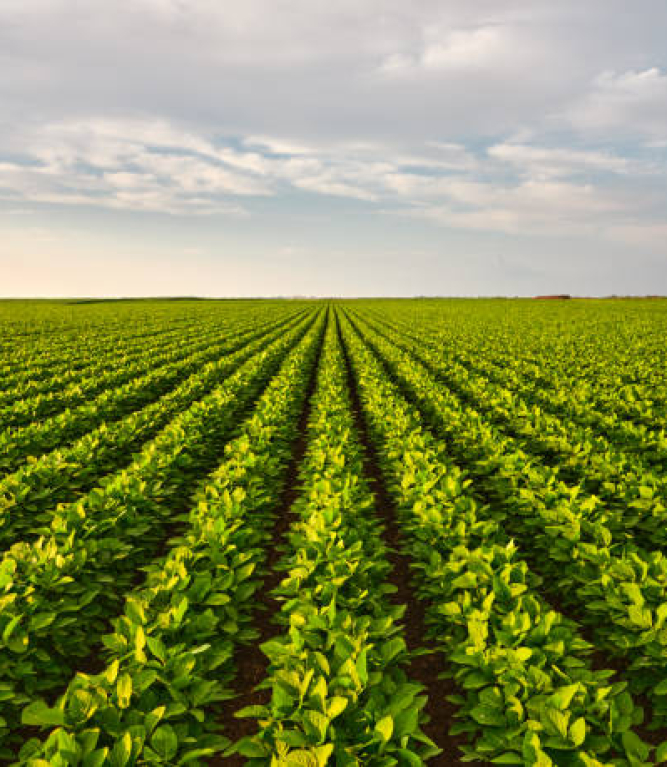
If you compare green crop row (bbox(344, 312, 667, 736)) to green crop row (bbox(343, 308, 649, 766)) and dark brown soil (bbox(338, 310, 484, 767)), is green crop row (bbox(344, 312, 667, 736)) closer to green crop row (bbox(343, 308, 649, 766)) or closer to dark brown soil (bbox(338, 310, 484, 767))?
green crop row (bbox(343, 308, 649, 766))

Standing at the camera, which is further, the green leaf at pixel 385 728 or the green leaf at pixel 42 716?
the green leaf at pixel 42 716

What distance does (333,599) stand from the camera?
3.80 metres

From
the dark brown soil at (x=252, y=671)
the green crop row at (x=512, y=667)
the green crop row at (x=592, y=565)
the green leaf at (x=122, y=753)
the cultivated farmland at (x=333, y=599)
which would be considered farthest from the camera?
the dark brown soil at (x=252, y=671)

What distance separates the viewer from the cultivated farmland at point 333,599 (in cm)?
289

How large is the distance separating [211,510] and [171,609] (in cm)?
193

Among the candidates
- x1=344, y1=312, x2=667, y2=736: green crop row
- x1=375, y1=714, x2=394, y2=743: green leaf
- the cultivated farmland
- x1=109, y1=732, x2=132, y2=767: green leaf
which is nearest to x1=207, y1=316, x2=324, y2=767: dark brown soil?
the cultivated farmland

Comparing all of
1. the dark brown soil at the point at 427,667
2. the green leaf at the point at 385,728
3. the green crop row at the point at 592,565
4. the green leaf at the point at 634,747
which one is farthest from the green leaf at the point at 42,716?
the green crop row at the point at 592,565

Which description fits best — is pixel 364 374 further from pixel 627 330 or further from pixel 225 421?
pixel 627 330

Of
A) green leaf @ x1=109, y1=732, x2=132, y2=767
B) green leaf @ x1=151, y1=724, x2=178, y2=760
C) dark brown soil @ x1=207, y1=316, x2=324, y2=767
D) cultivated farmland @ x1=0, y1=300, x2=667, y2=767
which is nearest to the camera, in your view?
green leaf @ x1=109, y1=732, x2=132, y2=767

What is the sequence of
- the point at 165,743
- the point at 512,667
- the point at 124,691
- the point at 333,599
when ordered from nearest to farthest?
A: the point at 165,743, the point at 124,691, the point at 512,667, the point at 333,599

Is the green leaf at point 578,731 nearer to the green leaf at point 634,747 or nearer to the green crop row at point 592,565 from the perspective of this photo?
the green leaf at point 634,747

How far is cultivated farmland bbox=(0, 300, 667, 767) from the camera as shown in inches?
114

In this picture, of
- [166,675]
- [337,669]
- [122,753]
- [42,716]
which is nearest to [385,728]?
[337,669]

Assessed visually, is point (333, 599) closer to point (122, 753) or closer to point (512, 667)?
point (512, 667)
